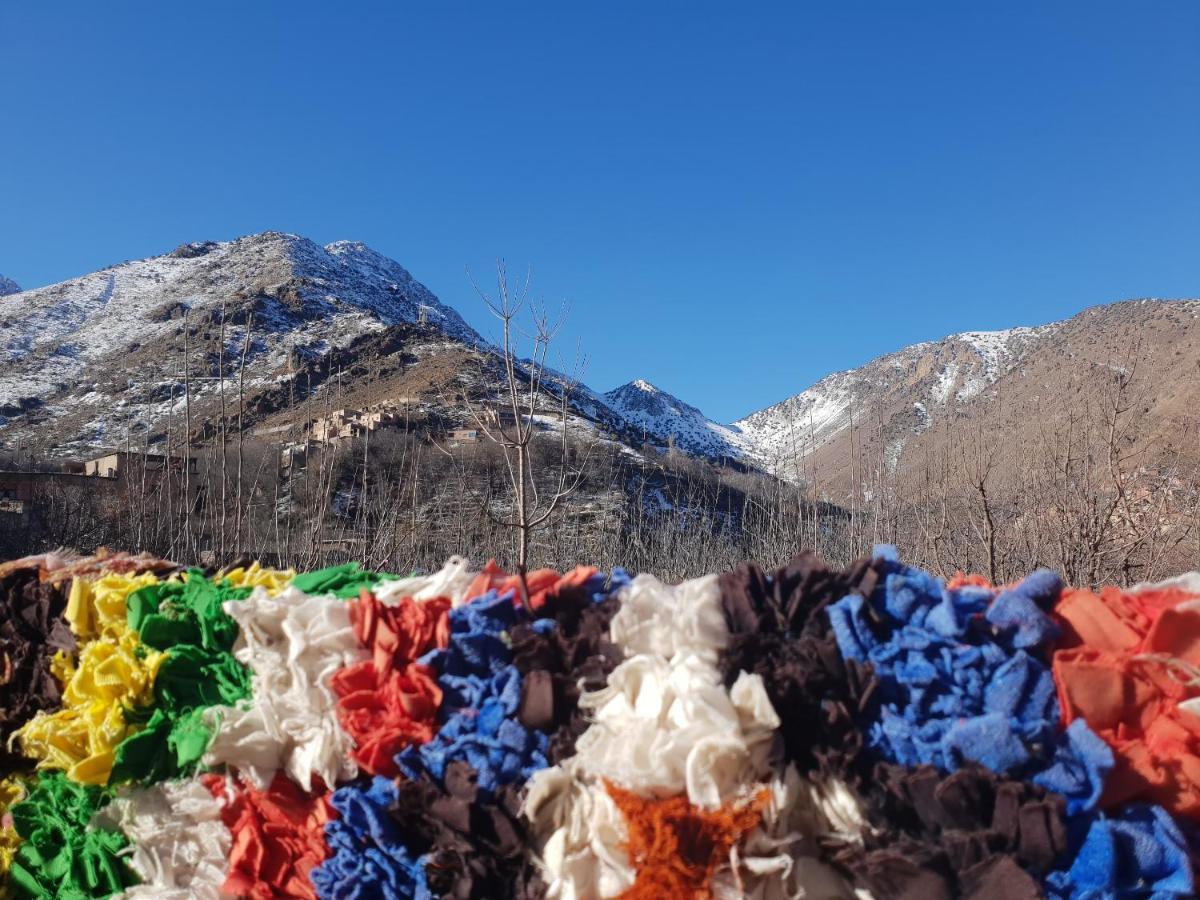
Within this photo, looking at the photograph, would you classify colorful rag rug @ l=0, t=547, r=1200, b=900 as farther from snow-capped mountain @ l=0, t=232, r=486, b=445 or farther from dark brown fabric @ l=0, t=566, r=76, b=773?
snow-capped mountain @ l=0, t=232, r=486, b=445

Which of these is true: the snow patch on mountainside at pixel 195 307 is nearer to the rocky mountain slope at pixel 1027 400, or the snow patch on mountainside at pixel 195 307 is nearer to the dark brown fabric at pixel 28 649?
the rocky mountain slope at pixel 1027 400

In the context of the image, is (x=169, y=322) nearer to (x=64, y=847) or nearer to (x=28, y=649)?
(x=28, y=649)

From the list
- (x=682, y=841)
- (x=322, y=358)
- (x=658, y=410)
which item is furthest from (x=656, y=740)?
(x=658, y=410)

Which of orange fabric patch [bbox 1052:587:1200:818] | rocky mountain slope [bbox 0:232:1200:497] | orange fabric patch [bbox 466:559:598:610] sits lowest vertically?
orange fabric patch [bbox 1052:587:1200:818]

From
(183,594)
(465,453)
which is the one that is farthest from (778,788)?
(465,453)

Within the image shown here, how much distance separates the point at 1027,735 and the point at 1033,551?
741 centimetres

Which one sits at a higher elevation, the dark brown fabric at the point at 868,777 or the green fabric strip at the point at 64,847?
the dark brown fabric at the point at 868,777

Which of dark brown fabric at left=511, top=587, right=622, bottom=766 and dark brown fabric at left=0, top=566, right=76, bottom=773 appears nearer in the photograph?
dark brown fabric at left=511, top=587, right=622, bottom=766

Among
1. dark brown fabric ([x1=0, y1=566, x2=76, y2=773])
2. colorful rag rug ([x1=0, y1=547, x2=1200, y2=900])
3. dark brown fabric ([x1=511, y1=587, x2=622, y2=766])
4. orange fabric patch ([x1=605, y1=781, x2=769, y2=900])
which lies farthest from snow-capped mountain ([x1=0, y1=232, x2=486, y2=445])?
orange fabric patch ([x1=605, y1=781, x2=769, y2=900])

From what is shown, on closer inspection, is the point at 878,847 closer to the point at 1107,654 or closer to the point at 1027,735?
the point at 1027,735

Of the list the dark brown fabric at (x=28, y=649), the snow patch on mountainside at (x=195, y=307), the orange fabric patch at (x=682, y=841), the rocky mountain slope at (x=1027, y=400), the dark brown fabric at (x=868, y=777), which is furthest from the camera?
the snow patch on mountainside at (x=195, y=307)

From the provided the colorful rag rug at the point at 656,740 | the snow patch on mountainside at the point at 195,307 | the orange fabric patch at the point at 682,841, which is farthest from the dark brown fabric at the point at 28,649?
the snow patch on mountainside at the point at 195,307

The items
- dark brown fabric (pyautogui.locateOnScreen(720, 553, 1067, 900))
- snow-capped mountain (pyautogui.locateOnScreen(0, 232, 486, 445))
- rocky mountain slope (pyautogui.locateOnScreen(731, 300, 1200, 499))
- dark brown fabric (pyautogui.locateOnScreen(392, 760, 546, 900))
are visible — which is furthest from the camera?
snow-capped mountain (pyautogui.locateOnScreen(0, 232, 486, 445))

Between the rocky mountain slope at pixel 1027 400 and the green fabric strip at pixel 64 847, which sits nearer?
A: the green fabric strip at pixel 64 847
